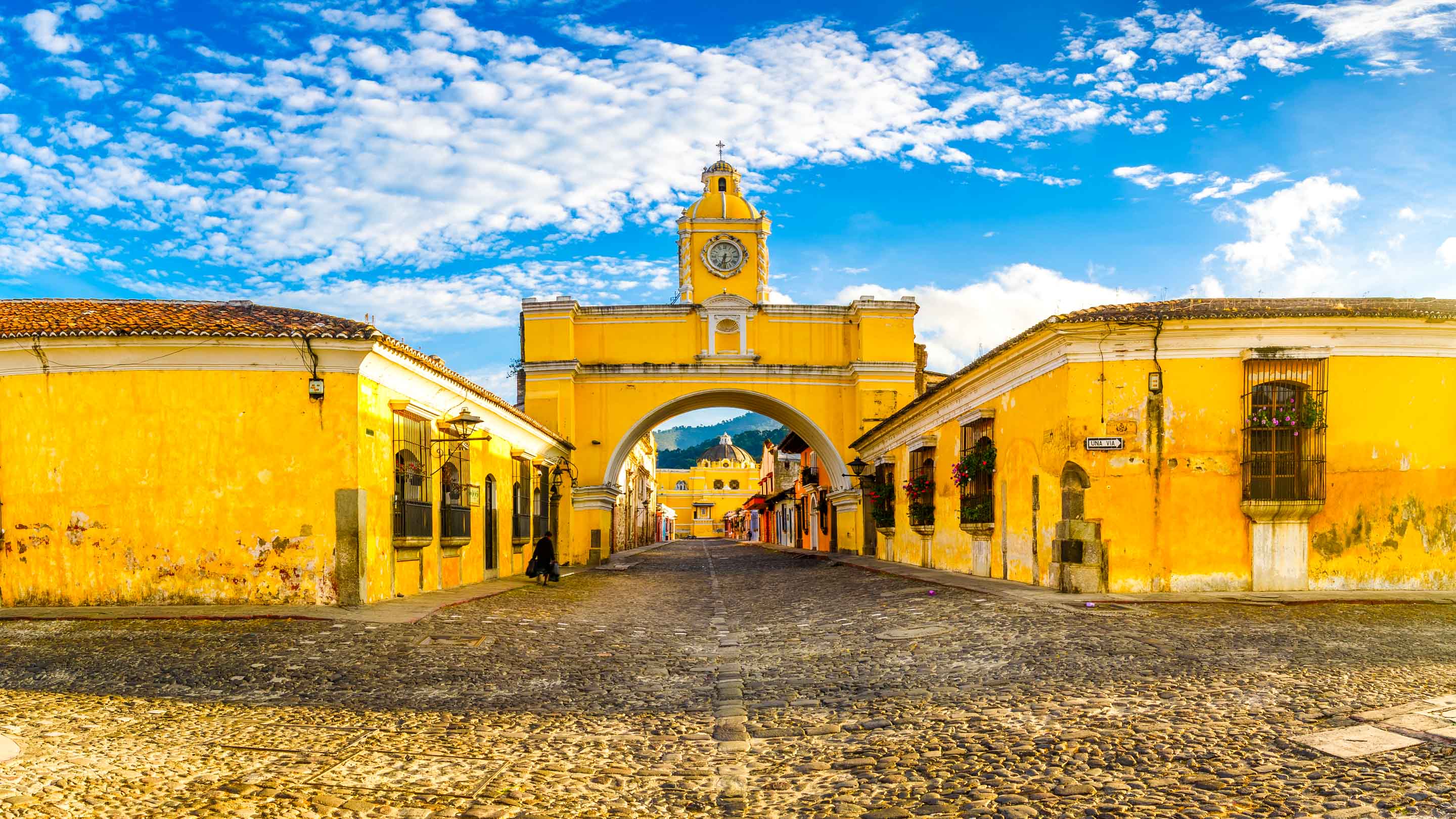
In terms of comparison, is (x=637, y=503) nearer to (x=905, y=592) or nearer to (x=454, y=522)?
(x=454, y=522)

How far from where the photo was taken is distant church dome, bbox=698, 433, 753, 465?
96938mm

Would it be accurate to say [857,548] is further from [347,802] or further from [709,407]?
[347,802]

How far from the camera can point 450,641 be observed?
29.6 feet

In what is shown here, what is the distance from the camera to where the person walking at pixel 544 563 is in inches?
687

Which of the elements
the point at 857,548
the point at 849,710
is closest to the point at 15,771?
the point at 849,710

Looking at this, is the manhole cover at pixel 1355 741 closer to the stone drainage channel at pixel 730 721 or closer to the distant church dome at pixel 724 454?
the stone drainage channel at pixel 730 721

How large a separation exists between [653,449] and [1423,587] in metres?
55.3

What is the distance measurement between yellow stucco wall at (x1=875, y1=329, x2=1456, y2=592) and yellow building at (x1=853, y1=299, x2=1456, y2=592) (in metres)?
0.02

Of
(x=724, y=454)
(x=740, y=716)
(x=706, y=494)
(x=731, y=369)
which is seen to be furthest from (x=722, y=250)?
(x=724, y=454)

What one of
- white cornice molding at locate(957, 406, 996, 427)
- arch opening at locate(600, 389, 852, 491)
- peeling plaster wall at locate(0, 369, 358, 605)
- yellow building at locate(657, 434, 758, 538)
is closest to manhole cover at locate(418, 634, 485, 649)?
peeling plaster wall at locate(0, 369, 358, 605)

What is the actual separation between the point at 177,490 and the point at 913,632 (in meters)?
7.77

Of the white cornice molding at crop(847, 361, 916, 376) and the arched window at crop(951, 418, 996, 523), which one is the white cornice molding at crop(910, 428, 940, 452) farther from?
the white cornice molding at crop(847, 361, 916, 376)

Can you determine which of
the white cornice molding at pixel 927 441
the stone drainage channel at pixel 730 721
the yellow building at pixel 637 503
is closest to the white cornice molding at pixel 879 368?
the yellow building at pixel 637 503

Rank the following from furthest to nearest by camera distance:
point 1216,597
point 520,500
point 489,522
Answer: point 520,500 < point 489,522 < point 1216,597
